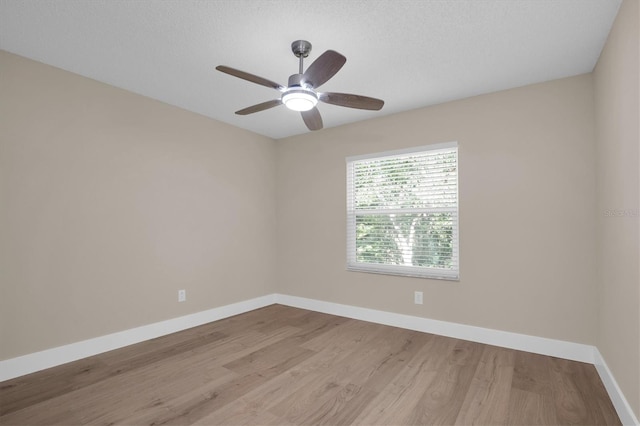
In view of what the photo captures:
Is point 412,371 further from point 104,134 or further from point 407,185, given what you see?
point 104,134

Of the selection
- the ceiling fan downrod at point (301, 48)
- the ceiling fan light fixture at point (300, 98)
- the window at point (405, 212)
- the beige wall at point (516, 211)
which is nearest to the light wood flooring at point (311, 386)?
the beige wall at point (516, 211)

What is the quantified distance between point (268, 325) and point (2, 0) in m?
3.35

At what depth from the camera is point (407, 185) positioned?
3609 mm

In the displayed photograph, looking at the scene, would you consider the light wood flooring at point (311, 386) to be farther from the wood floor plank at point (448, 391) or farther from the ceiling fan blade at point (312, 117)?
the ceiling fan blade at point (312, 117)

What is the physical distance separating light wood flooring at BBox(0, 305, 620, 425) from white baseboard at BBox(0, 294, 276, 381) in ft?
0.26

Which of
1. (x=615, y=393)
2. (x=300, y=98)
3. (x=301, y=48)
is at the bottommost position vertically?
(x=615, y=393)

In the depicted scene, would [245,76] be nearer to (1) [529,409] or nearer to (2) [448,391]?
(2) [448,391]

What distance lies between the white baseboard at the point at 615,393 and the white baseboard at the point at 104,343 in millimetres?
3590

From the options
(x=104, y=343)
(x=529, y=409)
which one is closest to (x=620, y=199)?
(x=529, y=409)

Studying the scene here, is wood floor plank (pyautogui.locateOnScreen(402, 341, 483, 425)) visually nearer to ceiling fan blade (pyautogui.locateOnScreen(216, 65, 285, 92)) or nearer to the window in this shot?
the window

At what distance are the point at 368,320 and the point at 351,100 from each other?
8.59 ft

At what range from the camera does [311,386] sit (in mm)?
2270

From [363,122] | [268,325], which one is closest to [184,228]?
[268,325]

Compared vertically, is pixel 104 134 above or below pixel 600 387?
above
